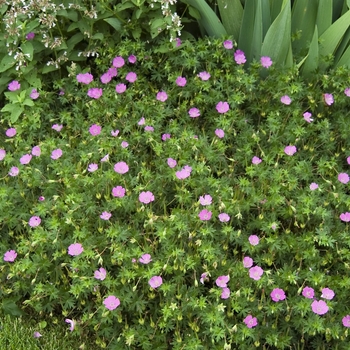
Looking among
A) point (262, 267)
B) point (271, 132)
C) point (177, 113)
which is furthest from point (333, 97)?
point (262, 267)

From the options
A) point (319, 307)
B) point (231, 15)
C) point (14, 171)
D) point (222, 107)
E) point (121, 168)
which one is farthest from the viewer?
point (231, 15)

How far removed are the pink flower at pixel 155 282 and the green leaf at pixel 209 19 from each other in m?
1.47

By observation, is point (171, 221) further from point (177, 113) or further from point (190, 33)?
point (190, 33)

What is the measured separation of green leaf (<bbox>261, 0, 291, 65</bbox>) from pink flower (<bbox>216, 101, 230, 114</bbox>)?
389mm

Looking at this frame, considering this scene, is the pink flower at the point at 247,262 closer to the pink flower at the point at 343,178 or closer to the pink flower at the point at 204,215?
the pink flower at the point at 204,215

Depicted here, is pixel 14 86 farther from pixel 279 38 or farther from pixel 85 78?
pixel 279 38

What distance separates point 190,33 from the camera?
3.34m

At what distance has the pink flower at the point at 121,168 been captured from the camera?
99.4 inches

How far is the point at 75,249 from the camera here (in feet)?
7.47

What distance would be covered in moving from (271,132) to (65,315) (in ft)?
4.36

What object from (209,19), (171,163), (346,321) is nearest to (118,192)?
(171,163)

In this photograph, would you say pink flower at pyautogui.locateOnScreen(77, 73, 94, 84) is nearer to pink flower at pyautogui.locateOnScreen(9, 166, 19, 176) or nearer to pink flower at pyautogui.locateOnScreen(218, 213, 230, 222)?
pink flower at pyautogui.locateOnScreen(9, 166, 19, 176)

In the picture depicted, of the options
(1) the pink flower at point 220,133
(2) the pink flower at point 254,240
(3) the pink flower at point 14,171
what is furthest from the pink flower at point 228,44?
(3) the pink flower at point 14,171

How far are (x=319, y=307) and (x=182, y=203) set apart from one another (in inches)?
27.1
